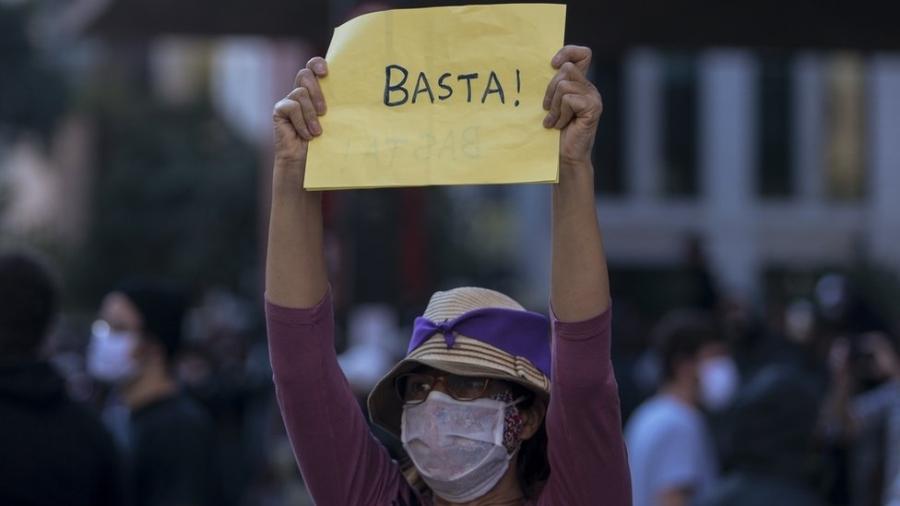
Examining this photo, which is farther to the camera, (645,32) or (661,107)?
(661,107)

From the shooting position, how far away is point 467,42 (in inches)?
113

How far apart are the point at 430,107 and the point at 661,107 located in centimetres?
2722

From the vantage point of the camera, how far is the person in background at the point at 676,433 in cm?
637

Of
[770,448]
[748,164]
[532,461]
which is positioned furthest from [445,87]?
[748,164]

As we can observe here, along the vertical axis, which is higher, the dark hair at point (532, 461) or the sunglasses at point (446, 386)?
the sunglasses at point (446, 386)

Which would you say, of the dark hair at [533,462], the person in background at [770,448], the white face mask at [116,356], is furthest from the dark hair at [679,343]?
the dark hair at [533,462]

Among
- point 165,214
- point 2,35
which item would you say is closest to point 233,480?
point 2,35

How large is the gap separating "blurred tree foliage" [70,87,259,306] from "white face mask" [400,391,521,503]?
82.4 ft

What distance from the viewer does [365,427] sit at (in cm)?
311

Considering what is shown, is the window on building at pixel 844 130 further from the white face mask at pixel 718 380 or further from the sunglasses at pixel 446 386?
the sunglasses at pixel 446 386

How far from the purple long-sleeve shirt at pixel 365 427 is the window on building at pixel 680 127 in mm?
26789

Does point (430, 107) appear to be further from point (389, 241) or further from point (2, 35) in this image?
point (2, 35)

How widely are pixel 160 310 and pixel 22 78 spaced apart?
17.1m

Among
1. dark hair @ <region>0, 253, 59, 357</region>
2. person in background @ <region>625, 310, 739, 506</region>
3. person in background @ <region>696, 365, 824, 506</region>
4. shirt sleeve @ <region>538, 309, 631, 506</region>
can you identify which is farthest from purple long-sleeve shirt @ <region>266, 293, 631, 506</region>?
person in background @ <region>625, 310, 739, 506</region>
